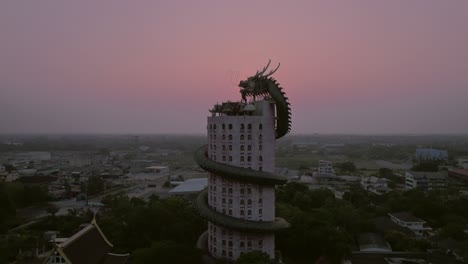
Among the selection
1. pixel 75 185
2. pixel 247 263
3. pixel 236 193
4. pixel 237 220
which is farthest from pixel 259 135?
pixel 75 185

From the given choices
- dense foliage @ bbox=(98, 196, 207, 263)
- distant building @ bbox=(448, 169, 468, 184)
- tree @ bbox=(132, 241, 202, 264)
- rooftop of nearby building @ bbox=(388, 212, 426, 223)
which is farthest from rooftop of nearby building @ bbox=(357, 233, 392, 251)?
distant building @ bbox=(448, 169, 468, 184)

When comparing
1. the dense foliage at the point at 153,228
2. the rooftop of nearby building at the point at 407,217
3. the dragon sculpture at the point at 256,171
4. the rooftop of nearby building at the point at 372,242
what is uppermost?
the dragon sculpture at the point at 256,171

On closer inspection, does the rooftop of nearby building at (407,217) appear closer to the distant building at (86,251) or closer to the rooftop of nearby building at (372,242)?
the rooftop of nearby building at (372,242)

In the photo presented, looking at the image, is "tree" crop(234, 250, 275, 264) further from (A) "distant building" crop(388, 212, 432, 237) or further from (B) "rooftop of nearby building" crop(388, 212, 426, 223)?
(B) "rooftop of nearby building" crop(388, 212, 426, 223)

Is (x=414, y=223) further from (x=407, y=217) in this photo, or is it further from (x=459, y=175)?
(x=459, y=175)

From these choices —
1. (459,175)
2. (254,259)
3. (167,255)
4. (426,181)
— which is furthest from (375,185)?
(167,255)

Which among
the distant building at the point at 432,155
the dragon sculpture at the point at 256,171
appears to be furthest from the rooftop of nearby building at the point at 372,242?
the distant building at the point at 432,155
